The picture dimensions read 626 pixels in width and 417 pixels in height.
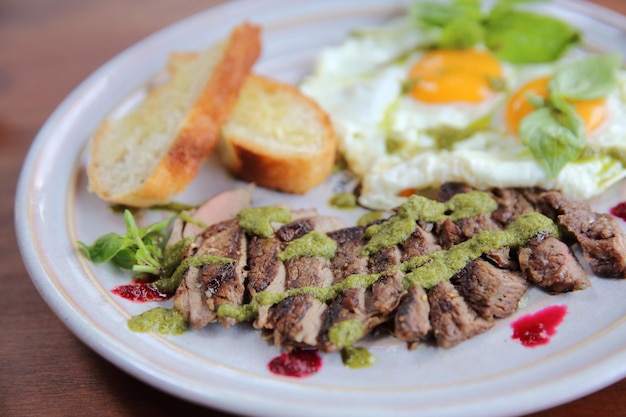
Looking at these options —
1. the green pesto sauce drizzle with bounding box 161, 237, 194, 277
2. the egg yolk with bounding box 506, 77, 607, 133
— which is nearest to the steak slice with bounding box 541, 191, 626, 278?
the egg yolk with bounding box 506, 77, 607, 133

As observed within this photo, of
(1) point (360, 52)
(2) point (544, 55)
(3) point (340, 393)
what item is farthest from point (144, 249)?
(2) point (544, 55)

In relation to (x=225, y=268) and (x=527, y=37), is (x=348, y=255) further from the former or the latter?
(x=527, y=37)

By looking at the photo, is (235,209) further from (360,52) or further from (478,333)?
(360,52)

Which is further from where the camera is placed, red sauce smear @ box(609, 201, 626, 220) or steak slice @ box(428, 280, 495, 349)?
red sauce smear @ box(609, 201, 626, 220)

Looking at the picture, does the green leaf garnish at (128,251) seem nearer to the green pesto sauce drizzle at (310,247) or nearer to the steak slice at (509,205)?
the green pesto sauce drizzle at (310,247)

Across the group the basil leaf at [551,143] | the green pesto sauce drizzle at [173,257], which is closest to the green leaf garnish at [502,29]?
the basil leaf at [551,143]

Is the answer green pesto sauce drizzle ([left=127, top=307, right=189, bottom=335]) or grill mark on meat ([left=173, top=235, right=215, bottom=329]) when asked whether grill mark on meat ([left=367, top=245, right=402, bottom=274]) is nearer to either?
grill mark on meat ([left=173, top=235, right=215, bottom=329])
